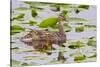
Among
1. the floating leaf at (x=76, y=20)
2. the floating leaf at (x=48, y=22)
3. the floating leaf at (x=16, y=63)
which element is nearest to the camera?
the floating leaf at (x=16, y=63)

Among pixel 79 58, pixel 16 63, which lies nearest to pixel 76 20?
pixel 79 58

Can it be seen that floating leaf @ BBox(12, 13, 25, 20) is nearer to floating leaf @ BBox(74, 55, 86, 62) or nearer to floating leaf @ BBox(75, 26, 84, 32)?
floating leaf @ BBox(75, 26, 84, 32)

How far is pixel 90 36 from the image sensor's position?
2328 mm

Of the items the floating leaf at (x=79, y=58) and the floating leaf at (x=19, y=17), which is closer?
the floating leaf at (x=19, y=17)

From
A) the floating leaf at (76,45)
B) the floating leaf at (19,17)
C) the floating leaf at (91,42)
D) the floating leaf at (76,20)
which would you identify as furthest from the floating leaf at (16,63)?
the floating leaf at (91,42)

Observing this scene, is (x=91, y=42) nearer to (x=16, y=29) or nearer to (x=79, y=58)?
(x=79, y=58)

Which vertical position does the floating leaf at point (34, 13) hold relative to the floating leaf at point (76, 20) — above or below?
above

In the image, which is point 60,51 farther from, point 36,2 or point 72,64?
point 36,2

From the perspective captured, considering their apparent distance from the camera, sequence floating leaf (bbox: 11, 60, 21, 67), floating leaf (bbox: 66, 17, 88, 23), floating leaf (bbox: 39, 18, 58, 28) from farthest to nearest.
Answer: floating leaf (bbox: 66, 17, 88, 23)
floating leaf (bbox: 39, 18, 58, 28)
floating leaf (bbox: 11, 60, 21, 67)

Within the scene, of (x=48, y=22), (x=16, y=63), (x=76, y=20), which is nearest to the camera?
(x=16, y=63)

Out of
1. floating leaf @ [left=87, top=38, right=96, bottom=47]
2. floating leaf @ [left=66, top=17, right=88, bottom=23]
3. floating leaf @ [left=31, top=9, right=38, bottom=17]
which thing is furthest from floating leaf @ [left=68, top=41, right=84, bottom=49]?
floating leaf @ [left=31, top=9, right=38, bottom=17]

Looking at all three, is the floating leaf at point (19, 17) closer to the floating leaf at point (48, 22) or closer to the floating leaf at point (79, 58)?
the floating leaf at point (48, 22)

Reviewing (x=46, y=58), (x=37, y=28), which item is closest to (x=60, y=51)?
(x=46, y=58)
